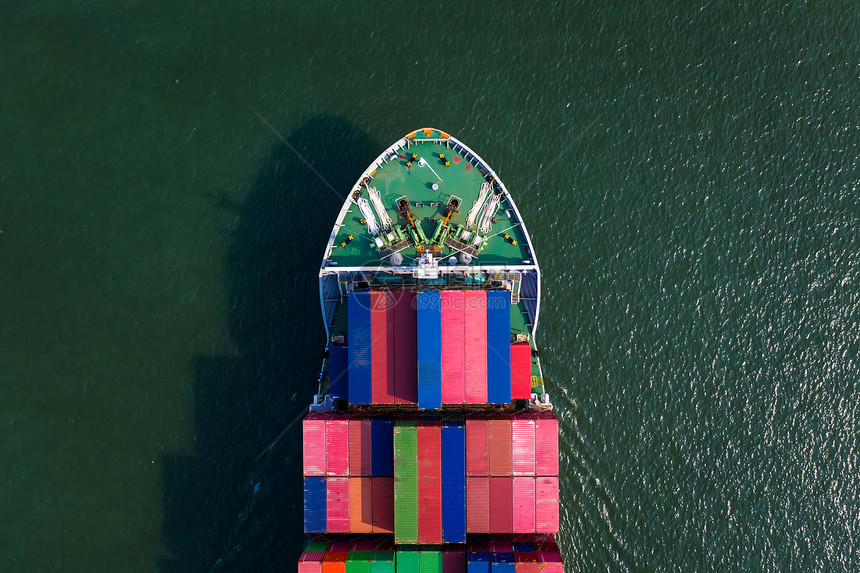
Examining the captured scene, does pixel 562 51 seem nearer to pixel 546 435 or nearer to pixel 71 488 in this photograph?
pixel 546 435

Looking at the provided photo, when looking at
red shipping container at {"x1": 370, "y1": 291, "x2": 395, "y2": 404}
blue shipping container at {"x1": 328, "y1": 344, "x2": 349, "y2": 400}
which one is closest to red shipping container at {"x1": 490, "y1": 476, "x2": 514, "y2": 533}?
red shipping container at {"x1": 370, "y1": 291, "x2": 395, "y2": 404}

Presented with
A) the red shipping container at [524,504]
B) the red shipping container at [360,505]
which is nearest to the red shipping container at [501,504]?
the red shipping container at [524,504]

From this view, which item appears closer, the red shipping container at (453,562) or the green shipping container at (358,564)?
the green shipping container at (358,564)

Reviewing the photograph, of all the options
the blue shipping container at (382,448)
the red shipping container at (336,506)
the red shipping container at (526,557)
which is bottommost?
the red shipping container at (526,557)

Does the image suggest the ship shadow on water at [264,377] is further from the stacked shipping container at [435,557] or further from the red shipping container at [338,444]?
the stacked shipping container at [435,557]

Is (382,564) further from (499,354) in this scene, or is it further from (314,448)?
(499,354)

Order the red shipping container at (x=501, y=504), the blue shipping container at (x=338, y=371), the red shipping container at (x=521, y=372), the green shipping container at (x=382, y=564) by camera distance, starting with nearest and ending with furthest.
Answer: the green shipping container at (x=382, y=564) → the red shipping container at (x=501, y=504) → the red shipping container at (x=521, y=372) → the blue shipping container at (x=338, y=371)

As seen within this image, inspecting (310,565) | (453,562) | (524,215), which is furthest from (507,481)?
(524,215)
